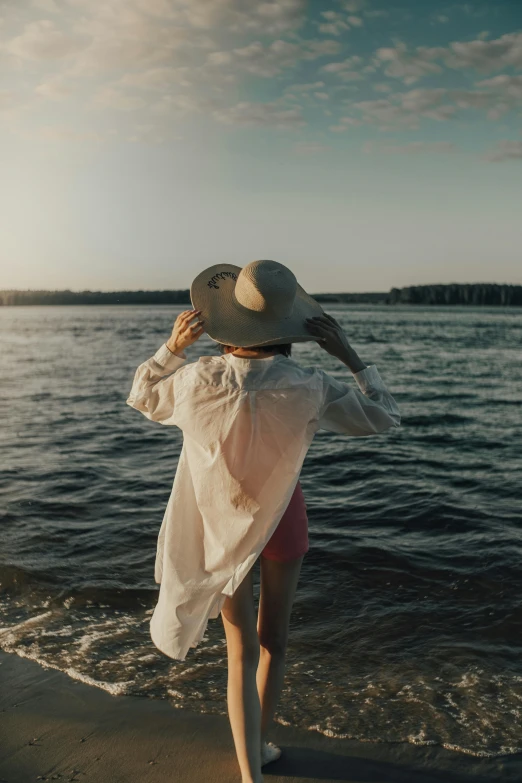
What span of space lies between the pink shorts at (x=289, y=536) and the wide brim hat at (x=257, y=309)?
670 mm

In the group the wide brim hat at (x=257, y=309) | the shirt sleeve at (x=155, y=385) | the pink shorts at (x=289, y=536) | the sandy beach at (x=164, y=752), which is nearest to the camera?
the wide brim hat at (x=257, y=309)

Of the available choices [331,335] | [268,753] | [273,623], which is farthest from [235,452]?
[268,753]

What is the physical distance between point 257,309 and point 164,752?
2.27 metres

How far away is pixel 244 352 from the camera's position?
2.70 meters

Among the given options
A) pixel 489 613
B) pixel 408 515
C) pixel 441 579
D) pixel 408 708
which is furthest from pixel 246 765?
pixel 408 515

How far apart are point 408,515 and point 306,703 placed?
401 centimetres

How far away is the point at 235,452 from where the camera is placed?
270cm

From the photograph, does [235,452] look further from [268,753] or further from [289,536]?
[268,753]

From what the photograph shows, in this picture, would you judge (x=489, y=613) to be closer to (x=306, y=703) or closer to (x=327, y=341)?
(x=306, y=703)

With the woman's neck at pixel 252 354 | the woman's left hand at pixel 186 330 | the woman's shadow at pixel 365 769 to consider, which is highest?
the woman's left hand at pixel 186 330

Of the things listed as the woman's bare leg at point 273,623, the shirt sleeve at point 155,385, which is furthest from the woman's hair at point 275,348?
the woman's bare leg at point 273,623

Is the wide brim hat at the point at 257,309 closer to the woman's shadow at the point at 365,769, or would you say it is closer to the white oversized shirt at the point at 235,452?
the white oversized shirt at the point at 235,452

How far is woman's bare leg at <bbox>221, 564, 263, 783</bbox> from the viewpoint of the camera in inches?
112

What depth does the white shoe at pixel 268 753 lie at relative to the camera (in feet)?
10.8
